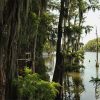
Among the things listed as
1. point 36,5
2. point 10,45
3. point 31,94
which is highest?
point 36,5

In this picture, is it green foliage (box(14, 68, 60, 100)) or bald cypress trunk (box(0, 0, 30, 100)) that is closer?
bald cypress trunk (box(0, 0, 30, 100))

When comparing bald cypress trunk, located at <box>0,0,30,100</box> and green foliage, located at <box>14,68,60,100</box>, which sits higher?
bald cypress trunk, located at <box>0,0,30,100</box>

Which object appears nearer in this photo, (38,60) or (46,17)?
(46,17)

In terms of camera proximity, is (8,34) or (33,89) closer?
(8,34)

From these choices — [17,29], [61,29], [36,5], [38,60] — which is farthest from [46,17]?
[17,29]

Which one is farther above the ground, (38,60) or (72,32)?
(72,32)

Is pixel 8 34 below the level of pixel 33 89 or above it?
above

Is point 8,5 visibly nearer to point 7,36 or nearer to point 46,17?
point 7,36

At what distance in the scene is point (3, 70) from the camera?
35.8 ft

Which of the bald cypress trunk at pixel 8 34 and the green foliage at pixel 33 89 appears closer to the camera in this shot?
the bald cypress trunk at pixel 8 34

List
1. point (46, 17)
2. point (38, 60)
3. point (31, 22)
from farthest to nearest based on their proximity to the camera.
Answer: point (38, 60) < point (46, 17) < point (31, 22)

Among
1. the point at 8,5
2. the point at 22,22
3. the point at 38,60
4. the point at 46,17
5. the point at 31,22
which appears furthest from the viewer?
the point at 38,60

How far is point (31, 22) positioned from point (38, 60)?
8.75m

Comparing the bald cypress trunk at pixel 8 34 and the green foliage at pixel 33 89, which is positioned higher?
the bald cypress trunk at pixel 8 34
